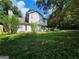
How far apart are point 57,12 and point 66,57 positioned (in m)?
37.6

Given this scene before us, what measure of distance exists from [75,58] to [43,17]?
4421 centimetres

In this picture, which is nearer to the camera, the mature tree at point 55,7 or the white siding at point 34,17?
the mature tree at point 55,7

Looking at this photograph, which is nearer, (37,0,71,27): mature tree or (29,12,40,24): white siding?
(37,0,71,27): mature tree

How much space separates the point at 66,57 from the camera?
8.48 metres

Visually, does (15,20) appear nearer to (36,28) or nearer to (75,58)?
(36,28)

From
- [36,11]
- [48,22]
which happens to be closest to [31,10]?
[36,11]

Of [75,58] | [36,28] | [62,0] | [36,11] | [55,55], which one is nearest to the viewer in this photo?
[75,58]

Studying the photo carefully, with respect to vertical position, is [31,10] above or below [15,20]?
above

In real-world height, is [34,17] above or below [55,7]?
below

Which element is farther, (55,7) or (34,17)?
(34,17)

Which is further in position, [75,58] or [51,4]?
[51,4]

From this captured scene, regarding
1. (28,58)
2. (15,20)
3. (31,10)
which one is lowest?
(28,58)

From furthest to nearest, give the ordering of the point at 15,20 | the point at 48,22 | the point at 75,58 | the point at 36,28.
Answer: the point at 48,22 → the point at 36,28 → the point at 15,20 → the point at 75,58

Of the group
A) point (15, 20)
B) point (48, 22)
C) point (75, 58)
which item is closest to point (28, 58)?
point (75, 58)
